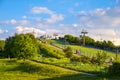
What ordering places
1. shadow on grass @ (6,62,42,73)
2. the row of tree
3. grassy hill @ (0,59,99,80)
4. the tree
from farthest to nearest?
the row of tree, the tree, shadow on grass @ (6,62,42,73), grassy hill @ (0,59,99,80)

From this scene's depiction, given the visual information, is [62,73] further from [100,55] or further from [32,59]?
[32,59]

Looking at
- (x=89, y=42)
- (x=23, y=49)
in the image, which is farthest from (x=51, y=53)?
(x=89, y=42)

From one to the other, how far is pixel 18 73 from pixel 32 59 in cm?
2655

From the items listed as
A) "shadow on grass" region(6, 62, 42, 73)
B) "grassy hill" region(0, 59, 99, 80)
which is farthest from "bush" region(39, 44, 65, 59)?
"shadow on grass" region(6, 62, 42, 73)

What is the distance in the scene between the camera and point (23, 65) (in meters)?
81.1

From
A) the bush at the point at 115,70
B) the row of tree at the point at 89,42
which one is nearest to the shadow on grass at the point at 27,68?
the bush at the point at 115,70

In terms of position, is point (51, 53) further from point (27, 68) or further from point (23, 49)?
point (27, 68)

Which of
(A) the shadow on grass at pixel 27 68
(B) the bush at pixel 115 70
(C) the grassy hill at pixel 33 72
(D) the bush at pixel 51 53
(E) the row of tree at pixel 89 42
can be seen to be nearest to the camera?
(B) the bush at pixel 115 70

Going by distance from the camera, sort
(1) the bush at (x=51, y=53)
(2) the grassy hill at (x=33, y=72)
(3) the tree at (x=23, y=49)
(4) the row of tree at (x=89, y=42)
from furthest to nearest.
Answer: (4) the row of tree at (x=89, y=42) < (1) the bush at (x=51, y=53) < (3) the tree at (x=23, y=49) < (2) the grassy hill at (x=33, y=72)

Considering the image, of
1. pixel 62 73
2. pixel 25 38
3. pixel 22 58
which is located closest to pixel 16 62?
pixel 22 58

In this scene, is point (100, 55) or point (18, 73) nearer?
point (18, 73)

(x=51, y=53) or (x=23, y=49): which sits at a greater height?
(x=23, y=49)

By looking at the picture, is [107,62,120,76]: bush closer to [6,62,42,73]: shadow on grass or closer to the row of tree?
[6,62,42,73]: shadow on grass

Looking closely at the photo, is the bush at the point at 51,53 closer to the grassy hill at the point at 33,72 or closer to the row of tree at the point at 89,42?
the grassy hill at the point at 33,72
